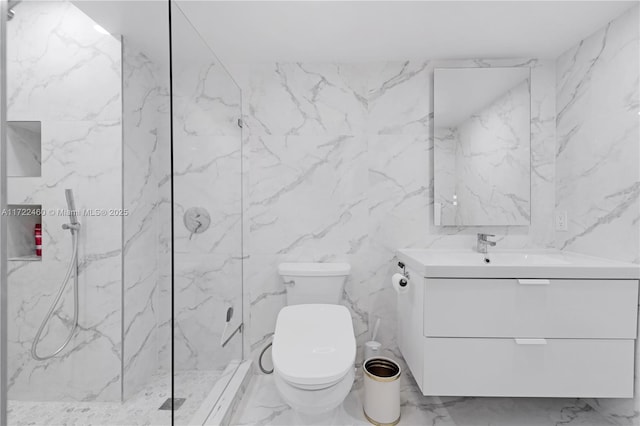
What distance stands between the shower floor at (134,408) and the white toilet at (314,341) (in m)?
0.36

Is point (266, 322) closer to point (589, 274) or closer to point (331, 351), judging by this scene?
point (331, 351)

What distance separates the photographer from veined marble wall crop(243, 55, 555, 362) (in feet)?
6.86

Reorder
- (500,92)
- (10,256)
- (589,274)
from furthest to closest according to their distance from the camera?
(500,92)
(589,274)
(10,256)

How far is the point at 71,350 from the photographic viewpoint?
1.01 meters

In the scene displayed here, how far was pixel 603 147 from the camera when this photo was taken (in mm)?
1694

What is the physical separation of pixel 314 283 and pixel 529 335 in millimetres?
1083

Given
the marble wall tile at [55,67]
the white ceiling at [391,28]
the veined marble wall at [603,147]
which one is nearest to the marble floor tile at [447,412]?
the veined marble wall at [603,147]

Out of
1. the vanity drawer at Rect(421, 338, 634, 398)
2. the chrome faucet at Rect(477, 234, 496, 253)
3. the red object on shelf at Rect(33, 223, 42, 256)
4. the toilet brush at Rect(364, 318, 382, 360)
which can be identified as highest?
the red object on shelf at Rect(33, 223, 42, 256)

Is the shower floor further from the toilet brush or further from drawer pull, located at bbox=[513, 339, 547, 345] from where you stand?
drawer pull, located at bbox=[513, 339, 547, 345]

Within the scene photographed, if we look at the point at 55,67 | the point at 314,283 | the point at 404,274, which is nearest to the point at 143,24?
the point at 55,67

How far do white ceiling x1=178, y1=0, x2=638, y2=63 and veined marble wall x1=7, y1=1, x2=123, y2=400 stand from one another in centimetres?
66

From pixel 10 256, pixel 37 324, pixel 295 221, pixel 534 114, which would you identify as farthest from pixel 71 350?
pixel 534 114

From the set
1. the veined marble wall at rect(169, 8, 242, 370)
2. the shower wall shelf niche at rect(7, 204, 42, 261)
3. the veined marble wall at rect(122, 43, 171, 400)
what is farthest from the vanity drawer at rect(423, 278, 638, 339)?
the shower wall shelf niche at rect(7, 204, 42, 261)

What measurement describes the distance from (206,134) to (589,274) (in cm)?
186
